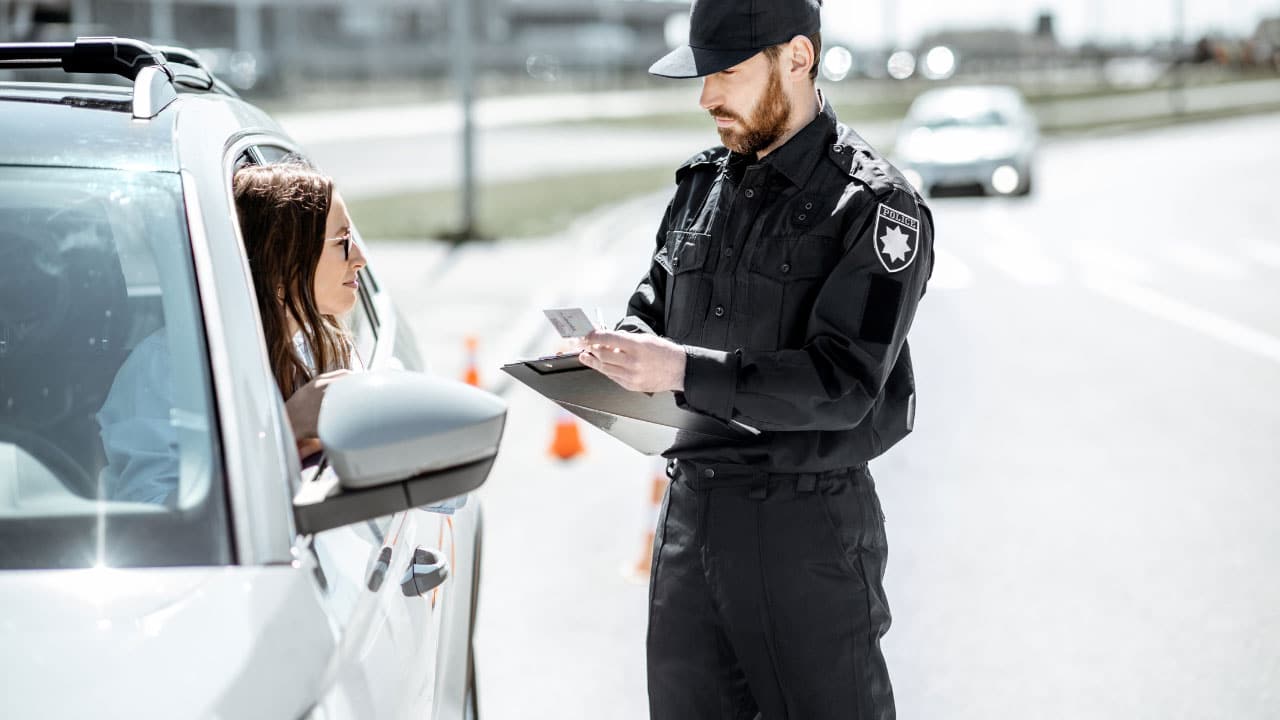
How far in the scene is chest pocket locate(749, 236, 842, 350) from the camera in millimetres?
2539

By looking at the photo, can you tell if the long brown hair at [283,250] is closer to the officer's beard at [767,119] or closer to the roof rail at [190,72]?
the roof rail at [190,72]

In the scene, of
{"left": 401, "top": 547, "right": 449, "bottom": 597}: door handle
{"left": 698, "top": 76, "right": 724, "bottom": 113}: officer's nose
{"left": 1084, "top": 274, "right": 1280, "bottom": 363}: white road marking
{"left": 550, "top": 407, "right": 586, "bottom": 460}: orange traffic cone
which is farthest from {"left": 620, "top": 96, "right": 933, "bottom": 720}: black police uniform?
{"left": 1084, "top": 274, "right": 1280, "bottom": 363}: white road marking

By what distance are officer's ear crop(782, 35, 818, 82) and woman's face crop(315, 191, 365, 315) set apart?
857mm

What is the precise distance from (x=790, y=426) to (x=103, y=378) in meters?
1.20

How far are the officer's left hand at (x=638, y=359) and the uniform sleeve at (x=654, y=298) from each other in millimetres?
356

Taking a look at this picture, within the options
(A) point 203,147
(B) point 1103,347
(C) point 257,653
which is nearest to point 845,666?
(C) point 257,653

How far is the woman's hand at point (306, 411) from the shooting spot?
8.31 ft

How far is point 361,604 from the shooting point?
2.19 metres

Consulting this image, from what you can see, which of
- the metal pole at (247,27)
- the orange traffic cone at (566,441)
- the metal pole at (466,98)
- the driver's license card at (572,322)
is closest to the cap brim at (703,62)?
the driver's license card at (572,322)

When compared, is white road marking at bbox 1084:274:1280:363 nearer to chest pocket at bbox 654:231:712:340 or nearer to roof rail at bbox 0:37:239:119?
chest pocket at bbox 654:231:712:340

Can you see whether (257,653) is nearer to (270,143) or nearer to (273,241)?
(273,241)

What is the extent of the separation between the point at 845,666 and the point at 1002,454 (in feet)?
17.1

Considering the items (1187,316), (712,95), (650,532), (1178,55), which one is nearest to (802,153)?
(712,95)

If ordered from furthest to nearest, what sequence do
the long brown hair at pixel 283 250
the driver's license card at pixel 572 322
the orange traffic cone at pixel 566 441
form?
the orange traffic cone at pixel 566 441
the long brown hair at pixel 283 250
the driver's license card at pixel 572 322
